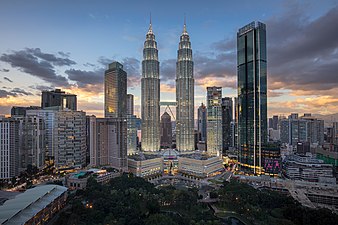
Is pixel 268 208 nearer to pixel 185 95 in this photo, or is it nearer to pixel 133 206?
pixel 133 206

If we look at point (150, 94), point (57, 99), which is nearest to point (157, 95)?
point (150, 94)

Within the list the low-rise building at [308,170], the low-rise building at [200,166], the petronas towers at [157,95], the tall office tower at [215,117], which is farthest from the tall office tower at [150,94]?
the low-rise building at [308,170]

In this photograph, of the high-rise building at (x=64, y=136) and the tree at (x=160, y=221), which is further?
the high-rise building at (x=64, y=136)

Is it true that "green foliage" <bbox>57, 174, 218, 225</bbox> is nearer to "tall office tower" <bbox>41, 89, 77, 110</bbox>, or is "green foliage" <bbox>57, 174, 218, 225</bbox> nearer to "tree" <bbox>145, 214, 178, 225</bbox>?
"tree" <bbox>145, 214, 178, 225</bbox>

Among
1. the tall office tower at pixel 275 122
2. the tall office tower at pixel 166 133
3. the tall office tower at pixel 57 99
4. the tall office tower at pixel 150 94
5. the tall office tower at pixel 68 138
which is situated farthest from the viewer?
the tall office tower at pixel 275 122

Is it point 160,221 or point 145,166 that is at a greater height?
point 160,221

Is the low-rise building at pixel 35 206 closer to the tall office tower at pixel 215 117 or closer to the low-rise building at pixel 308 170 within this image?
the low-rise building at pixel 308 170
